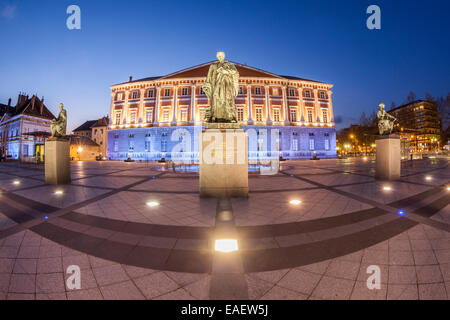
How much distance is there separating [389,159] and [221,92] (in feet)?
29.7

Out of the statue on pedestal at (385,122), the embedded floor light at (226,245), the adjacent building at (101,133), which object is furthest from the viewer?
the adjacent building at (101,133)

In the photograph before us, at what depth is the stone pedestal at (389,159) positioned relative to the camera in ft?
27.3

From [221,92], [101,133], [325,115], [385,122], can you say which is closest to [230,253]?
[221,92]

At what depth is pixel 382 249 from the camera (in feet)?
7.78

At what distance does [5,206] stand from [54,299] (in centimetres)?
515

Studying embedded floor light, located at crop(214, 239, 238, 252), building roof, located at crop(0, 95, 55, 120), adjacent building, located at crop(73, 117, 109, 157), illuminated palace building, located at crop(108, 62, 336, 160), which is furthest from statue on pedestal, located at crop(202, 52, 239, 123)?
building roof, located at crop(0, 95, 55, 120)

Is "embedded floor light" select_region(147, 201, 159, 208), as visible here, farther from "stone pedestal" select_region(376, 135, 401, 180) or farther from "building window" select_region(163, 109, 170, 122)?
"building window" select_region(163, 109, 170, 122)

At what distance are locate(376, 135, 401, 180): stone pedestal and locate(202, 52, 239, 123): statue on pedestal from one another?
8.31 metres

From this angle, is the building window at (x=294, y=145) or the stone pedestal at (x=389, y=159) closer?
the stone pedestal at (x=389, y=159)

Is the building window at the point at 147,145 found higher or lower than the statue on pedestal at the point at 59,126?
higher

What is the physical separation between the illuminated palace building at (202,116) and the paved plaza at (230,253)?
2959 cm

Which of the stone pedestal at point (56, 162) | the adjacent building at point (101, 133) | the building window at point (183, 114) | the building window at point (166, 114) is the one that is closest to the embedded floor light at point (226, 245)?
the stone pedestal at point (56, 162)

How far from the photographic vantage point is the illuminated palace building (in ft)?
114

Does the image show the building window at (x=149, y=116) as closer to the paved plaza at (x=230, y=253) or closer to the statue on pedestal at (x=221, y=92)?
the statue on pedestal at (x=221, y=92)
